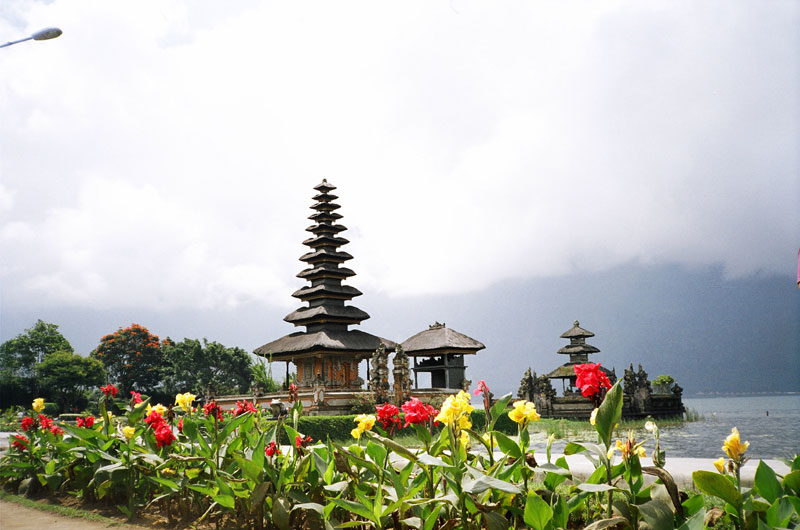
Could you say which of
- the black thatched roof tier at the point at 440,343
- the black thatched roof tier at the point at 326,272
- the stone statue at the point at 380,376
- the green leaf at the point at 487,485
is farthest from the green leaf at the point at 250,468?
the black thatched roof tier at the point at 326,272

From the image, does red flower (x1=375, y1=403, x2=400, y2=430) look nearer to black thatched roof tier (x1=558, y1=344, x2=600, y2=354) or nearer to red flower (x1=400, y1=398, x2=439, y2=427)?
red flower (x1=400, y1=398, x2=439, y2=427)

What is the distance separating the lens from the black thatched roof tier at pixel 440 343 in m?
32.9

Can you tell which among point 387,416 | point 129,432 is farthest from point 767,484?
point 129,432

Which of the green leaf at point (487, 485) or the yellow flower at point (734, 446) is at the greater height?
the yellow flower at point (734, 446)

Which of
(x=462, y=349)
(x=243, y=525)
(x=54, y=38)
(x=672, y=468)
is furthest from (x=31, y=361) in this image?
(x=672, y=468)

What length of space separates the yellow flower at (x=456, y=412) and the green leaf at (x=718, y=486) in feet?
4.98

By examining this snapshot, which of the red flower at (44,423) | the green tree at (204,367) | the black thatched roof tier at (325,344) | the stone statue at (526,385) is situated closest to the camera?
the red flower at (44,423)

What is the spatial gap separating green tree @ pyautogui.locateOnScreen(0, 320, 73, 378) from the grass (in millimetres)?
31785

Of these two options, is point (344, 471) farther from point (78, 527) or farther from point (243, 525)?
point (78, 527)

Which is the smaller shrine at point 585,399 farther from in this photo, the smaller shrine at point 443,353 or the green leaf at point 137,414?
the green leaf at point 137,414

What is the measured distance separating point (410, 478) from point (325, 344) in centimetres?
2702

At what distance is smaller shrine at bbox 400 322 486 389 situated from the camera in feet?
108

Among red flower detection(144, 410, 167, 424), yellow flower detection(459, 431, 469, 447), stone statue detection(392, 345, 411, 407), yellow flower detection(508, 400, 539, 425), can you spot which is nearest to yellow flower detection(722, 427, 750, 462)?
yellow flower detection(508, 400, 539, 425)

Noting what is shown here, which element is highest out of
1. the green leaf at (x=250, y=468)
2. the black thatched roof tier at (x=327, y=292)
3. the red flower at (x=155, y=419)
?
the black thatched roof tier at (x=327, y=292)
